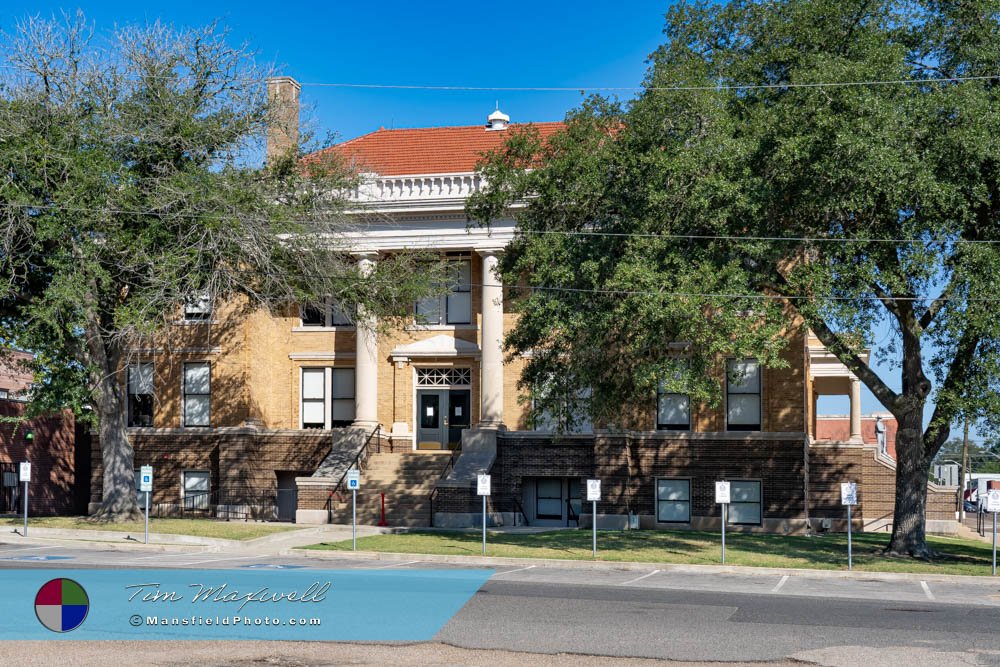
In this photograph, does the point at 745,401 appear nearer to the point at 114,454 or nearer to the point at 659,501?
the point at 659,501

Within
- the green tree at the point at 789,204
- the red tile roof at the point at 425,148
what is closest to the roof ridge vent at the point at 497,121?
the red tile roof at the point at 425,148

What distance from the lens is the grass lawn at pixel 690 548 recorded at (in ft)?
86.8

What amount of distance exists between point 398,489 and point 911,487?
16659 millimetres

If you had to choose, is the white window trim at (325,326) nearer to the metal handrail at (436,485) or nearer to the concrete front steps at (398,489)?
the concrete front steps at (398,489)

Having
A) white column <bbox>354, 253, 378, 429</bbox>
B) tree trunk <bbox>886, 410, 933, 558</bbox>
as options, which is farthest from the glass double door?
tree trunk <bbox>886, 410, 933, 558</bbox>

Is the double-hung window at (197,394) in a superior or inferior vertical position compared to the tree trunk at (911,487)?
superior

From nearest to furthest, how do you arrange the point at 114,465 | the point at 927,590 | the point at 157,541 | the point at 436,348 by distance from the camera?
the point at 927,590, the point at 157,541, the point at 114,465, the point at 436,348

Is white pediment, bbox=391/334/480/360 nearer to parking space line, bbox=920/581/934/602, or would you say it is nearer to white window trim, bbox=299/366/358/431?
white window trim, bbox=299/366/358/431

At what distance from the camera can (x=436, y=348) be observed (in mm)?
40750

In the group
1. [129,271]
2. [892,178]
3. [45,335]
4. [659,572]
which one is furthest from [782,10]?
[45,335]

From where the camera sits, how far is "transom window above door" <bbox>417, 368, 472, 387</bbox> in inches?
1615

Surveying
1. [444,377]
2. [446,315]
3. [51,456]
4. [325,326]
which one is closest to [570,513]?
[444,377]

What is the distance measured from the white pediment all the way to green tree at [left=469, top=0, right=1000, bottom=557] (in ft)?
37.1

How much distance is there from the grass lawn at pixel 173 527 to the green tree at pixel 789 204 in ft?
31.6
